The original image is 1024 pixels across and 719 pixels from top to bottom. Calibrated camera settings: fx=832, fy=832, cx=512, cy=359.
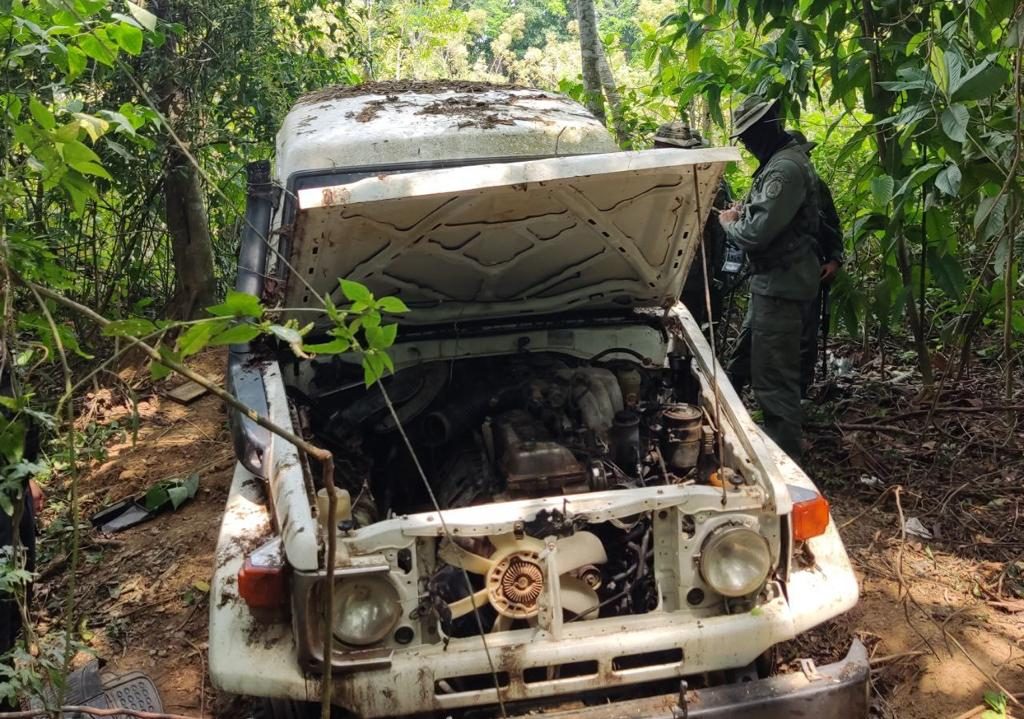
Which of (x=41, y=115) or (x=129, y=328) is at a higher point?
(x=41, y=115)

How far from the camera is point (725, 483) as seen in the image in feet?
8.18

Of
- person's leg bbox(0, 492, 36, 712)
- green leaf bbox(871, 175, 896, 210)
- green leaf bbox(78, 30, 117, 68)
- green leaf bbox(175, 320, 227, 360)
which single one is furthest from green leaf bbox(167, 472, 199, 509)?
Answer: green leaf bbox(871, 175, 896, 210)

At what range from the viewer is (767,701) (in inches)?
84.7

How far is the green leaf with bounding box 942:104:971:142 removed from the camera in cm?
341

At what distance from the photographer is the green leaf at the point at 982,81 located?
340cm

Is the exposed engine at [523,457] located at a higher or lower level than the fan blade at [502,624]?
higher

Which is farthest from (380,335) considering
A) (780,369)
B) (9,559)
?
(780,369)

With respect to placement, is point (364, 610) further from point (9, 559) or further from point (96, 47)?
point (96, 47)

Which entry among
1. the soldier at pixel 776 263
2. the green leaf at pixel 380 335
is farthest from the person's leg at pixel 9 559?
the soldier at pixel 776 263

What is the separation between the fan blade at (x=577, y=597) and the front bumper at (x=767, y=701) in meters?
0.31

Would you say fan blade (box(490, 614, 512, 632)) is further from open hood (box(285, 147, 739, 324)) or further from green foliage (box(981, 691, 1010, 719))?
green foliage (box(981, 691, 1010, 719))

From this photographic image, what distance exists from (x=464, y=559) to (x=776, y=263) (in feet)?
9.33

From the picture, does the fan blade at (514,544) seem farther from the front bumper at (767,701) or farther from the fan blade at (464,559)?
the front bumper at (767,701)

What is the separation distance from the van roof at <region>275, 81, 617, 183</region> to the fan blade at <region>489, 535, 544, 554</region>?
5.99 feet
